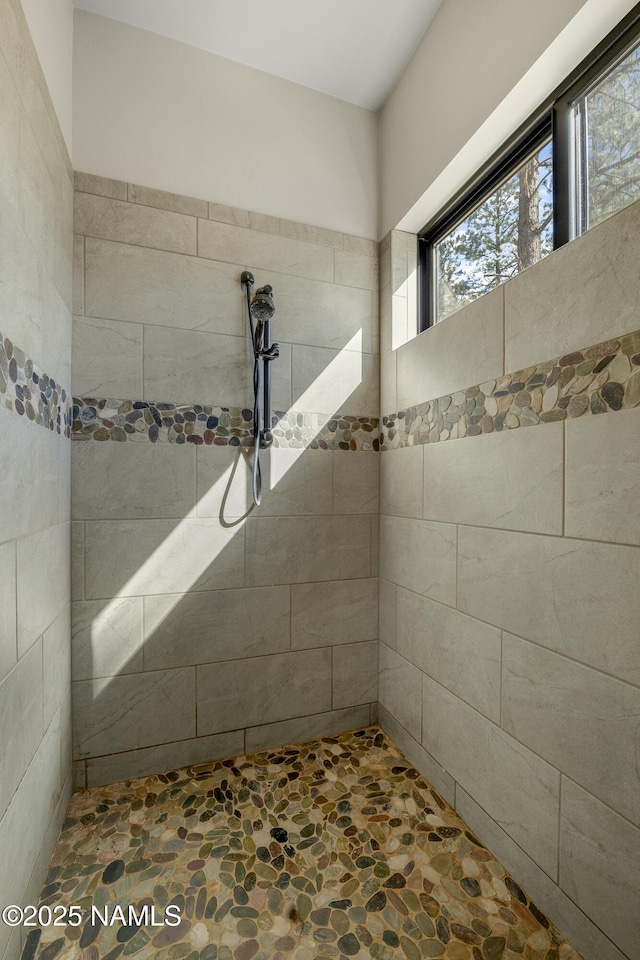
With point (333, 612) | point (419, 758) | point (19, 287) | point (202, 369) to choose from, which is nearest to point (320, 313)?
point (202, 369)

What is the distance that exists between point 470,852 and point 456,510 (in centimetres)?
98

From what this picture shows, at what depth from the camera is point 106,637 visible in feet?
5.19

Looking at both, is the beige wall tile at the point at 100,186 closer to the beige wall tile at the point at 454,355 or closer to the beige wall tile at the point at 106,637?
the beige wall tile at the point at 454,355

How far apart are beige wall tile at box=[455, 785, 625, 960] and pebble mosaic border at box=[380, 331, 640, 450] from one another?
3.68ft

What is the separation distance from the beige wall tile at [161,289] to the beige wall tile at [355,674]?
1.36 m

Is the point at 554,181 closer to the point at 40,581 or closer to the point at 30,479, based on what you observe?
the point at 30,479

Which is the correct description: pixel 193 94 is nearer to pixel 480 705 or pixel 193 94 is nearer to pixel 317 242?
pixel 317 242

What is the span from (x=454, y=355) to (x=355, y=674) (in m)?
1.33

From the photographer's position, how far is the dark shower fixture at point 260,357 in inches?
66.2

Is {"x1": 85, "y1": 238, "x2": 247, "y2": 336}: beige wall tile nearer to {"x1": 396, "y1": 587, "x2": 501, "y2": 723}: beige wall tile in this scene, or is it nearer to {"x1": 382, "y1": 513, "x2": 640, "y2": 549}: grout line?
{"x1": 382, "y1": 513, "x2": 640, "y2": 549}: grout line

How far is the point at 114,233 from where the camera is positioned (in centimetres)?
Answer: 159

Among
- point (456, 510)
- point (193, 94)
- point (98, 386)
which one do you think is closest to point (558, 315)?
point (456, 510)

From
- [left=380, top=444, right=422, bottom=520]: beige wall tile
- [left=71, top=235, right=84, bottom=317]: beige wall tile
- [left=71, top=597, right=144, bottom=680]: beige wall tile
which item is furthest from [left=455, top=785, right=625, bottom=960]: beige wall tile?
[left=71, top=235, right=84, bottom=317]: beige wall tile

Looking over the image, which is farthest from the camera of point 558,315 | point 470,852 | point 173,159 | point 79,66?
point 173,159
